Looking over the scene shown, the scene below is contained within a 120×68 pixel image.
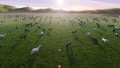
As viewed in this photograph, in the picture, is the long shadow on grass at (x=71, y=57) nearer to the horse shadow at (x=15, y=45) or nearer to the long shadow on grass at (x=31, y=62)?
the long shadow on grass at (x=31, y=62)

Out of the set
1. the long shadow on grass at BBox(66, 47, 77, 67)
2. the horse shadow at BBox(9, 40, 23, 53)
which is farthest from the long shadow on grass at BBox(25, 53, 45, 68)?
the horse shadow at BBox(9, 40, 23, 53)

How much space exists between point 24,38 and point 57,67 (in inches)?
630

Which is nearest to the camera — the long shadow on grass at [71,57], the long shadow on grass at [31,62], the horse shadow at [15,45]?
the long shadow on grass at [31,62]

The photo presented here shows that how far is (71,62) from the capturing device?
86.0 ft

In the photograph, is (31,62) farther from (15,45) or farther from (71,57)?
(15,45)

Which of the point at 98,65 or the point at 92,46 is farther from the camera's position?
the point at 92,46

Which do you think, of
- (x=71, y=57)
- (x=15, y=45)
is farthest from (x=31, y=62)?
(x=15, y=45)

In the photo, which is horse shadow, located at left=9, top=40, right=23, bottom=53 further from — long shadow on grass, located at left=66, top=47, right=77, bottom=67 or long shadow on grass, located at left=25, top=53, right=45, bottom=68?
long shadow on grass, located at left=66, top=47, right=77, bottom=67

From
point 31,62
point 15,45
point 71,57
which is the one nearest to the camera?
point 31,62

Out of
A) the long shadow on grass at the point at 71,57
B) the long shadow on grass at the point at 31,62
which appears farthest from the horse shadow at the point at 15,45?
the long shadow on grass at the point at 71,57

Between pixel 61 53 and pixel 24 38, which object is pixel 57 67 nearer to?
pixel 61 53

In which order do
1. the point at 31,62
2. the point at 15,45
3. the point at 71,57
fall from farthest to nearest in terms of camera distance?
the point at 15,45
the point at 71,57
the point at 31,62

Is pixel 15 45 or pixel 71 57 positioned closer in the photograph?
pixel 71 57

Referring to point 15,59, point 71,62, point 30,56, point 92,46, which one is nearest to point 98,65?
point 71,62
